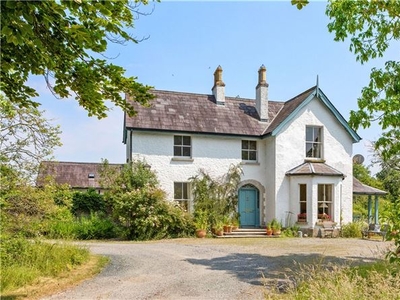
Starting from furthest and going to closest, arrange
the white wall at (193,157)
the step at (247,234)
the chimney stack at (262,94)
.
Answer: the chimney stack at (262,94) < the white wall at (193,157) < the step at (247,234)

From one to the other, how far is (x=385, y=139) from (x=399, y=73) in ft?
5.86

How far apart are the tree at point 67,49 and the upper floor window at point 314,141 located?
701 inches

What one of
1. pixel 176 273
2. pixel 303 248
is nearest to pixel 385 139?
pixel 303 248

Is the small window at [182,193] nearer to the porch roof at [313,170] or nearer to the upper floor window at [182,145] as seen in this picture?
the upper floor window at [182,145]

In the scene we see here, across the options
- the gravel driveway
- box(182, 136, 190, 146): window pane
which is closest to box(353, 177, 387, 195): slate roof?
the gravel driveway

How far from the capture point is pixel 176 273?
905 cm

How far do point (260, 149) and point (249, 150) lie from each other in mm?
671

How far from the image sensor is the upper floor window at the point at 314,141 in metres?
20.8

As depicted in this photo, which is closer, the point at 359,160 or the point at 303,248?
the point at 303,248

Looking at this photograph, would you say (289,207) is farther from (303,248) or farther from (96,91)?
(96,91)

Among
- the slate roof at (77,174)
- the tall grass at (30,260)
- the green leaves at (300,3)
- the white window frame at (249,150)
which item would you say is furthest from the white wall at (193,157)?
the green leaves at (300,3)

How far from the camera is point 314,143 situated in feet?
68.6

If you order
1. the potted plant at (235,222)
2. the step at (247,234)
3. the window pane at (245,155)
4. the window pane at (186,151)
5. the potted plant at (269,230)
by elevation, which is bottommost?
the step at (247,234)

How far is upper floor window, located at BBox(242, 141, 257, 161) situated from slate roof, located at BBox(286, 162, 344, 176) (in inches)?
90.2
